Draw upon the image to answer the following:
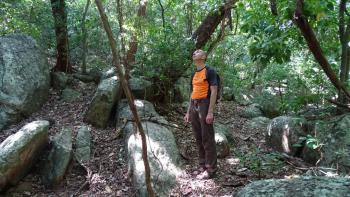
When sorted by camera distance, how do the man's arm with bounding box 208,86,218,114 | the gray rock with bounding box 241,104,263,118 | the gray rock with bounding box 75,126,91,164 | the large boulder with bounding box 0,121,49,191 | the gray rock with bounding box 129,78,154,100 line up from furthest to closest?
1. the gray rock with bounding box 241,104,263,118
2. the gray rock with bounding box 129,78,154,100
3. the gray rock with bounding box 75,126,91,164
4. the large boulder with bounding box 0,121,49,191
5. the man's arm with bounding box 208,86,218,114

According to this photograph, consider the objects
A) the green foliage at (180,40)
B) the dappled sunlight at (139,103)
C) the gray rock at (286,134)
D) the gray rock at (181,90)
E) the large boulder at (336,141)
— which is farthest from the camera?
the gray rock at (181,90)

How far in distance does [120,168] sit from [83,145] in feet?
3.31

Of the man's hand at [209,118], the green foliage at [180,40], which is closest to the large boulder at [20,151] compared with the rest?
the green foliage at [180,40]

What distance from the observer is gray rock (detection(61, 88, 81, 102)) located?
28.1 feet

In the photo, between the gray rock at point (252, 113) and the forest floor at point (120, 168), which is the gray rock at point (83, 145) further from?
the gray rock at point (252, 113)

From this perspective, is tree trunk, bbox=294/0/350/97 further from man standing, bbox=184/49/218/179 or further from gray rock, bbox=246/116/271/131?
gray rock, bbox=246/116/271/131

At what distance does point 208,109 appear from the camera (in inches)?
215

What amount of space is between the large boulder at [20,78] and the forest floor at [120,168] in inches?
10.0

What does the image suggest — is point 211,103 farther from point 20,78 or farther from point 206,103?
point 20,78

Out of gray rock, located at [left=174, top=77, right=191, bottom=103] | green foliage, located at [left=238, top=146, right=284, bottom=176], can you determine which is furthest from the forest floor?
gray rock, located at [left=174, top=77, right=191, bottom=103]

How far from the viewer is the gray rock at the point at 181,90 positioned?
9.46 m

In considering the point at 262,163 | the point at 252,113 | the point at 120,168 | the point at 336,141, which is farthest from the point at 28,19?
the point at 336,141

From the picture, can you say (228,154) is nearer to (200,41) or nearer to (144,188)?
(144,188)

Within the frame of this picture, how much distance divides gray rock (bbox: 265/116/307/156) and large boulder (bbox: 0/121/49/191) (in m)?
4.59
